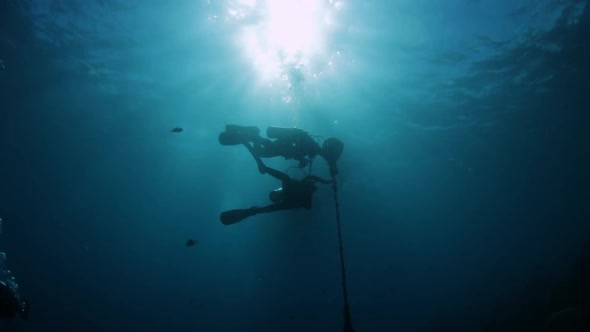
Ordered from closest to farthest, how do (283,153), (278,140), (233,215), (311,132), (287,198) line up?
(233,215) → (287,198) → (278,140) → (283,153) → (311,132)

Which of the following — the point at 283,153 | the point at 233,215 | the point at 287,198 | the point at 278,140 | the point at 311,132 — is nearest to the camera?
the point at 233,215

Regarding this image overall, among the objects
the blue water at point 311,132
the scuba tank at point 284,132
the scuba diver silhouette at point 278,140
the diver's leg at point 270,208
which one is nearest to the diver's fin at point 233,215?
the diver's leg at point 270,208

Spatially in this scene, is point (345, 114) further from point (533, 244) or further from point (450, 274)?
point (450, 274)

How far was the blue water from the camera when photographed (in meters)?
13.7

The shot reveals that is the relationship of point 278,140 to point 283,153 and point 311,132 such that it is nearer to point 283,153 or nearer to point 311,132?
point 283,153

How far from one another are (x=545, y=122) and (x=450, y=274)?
188 ft

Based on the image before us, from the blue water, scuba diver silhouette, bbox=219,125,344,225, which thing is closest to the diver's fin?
scuba diver silhouette, bbox=219,125,344,225

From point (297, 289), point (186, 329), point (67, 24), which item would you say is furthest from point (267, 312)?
point (67, 24)

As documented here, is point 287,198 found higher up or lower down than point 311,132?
lower down

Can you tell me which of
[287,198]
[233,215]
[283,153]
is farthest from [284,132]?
[233,215]

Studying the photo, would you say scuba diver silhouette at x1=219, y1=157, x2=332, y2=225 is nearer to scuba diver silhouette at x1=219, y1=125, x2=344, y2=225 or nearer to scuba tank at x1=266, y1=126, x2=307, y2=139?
scuba diver silhouette at x1=219, y1=125, x2=344, y2=225

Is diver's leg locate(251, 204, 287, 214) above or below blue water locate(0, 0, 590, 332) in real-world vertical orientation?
below

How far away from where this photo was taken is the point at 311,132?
21.9 metres

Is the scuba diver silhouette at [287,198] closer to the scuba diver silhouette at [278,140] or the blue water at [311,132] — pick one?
the scuba diver silhouette at [278,140]
